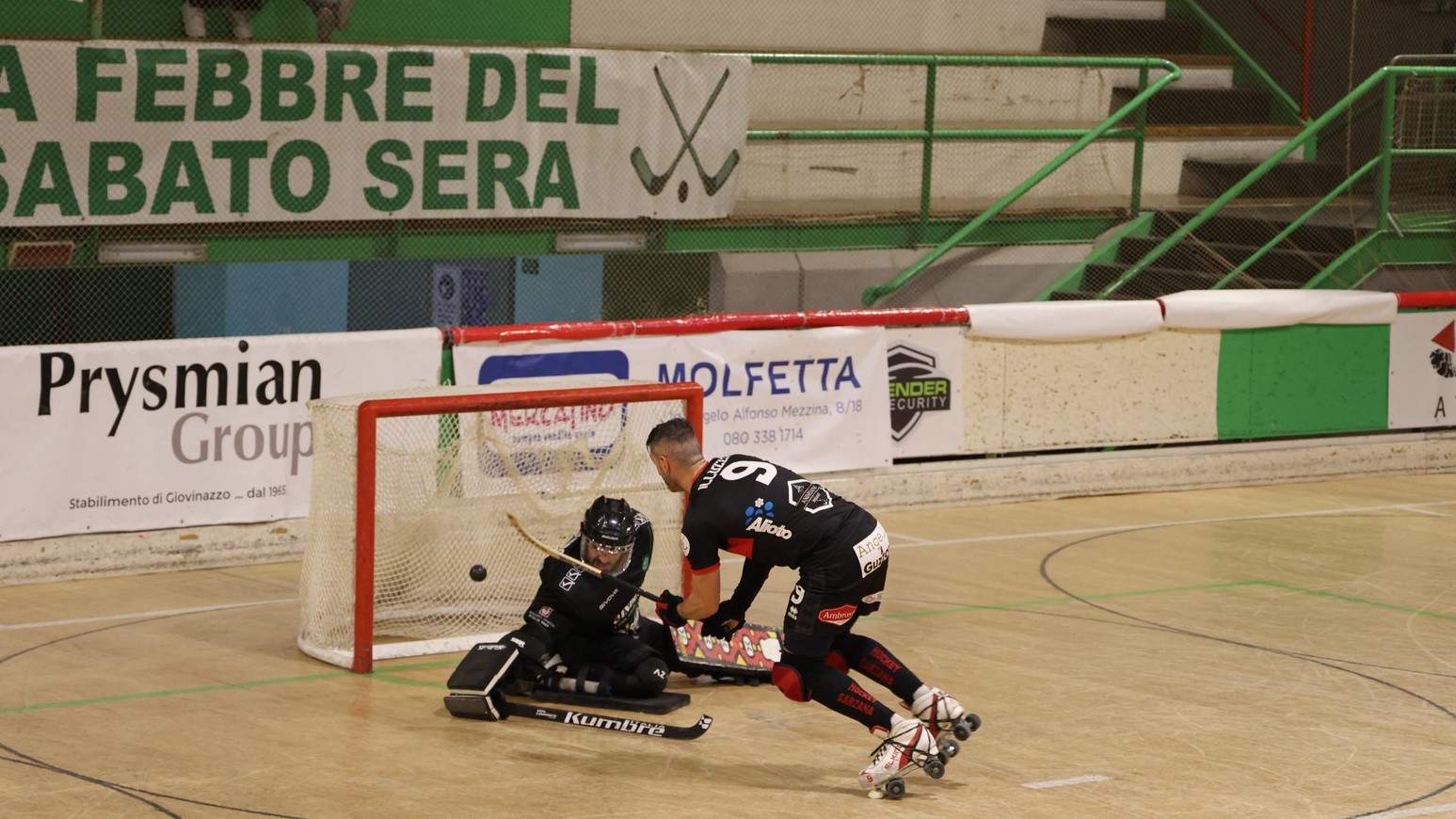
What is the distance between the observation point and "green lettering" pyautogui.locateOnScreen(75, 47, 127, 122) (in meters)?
13.1

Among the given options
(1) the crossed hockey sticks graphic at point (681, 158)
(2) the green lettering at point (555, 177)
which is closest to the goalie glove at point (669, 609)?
(2) the green lettering at point (555, 177)

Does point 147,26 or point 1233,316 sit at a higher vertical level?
point 147,26

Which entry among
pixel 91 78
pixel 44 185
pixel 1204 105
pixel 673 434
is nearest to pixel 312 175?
pixel 91 78

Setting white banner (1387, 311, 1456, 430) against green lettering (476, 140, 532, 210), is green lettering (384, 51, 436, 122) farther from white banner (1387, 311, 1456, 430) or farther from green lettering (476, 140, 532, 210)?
white banner (1387, 311, 1456, 430)

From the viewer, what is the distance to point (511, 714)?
9.20 meters

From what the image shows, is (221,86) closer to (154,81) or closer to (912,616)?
(154,81)

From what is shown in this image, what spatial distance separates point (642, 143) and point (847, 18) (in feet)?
17.9

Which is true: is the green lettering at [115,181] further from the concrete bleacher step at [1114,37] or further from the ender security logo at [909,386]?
the concrete bleacher step at [1114,37]

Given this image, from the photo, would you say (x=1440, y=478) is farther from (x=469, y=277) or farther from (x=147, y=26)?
(x=147, y=26)

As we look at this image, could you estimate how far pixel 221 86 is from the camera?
1357 cm

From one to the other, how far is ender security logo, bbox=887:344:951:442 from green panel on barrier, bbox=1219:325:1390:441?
2823 mm

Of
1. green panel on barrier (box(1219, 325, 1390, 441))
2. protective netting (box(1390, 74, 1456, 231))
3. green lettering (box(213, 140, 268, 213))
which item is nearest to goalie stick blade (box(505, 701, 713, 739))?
green lettering (box(213, 140, 268, 213))

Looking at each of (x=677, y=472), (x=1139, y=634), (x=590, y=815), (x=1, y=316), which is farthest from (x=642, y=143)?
(x=590, y=815)

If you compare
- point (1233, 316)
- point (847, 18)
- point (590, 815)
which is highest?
point (847, 18)
